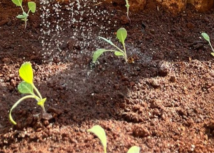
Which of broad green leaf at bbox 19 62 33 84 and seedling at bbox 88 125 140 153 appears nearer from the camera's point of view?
seedling at bbox 88 125 140 153

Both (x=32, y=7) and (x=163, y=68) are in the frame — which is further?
(x=32, y=7)

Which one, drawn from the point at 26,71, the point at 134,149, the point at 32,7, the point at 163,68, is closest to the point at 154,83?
the point at 163,68

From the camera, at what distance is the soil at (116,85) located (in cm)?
107

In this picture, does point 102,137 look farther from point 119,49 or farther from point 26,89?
point 119,49

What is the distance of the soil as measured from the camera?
Result: 107 centimetres

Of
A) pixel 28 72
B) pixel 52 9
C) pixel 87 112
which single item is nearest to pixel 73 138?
pixel 87 112

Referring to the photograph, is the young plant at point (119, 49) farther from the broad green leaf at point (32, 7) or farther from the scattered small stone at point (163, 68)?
the broad green leaf at point (32, 7)

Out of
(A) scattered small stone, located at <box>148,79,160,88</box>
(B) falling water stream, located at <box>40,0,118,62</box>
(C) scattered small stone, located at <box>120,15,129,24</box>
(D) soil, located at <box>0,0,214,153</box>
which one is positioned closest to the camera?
(D) soil, located at <box>0,0,214,153</box>

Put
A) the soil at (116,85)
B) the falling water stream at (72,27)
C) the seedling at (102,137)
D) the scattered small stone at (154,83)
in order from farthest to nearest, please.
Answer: the falling water stream at (72,27) < the scattered small stone at (154,83) < the soil at (116,85) < the seedling at (102,137)

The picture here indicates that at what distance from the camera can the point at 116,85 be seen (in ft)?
4.07

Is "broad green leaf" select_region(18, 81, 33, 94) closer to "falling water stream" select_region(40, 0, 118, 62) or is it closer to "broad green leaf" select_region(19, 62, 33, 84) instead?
"broad green leaf" select_region(19, 62, 33, 84)

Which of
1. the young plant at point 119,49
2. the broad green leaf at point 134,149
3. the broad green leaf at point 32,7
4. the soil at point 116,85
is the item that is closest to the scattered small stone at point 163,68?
the soil at point 116,85

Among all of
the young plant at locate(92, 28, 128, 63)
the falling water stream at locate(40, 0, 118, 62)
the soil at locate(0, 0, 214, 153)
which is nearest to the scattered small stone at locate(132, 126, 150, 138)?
the soil at locate(0, 0, 214, 153)

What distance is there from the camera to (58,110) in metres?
1.14
